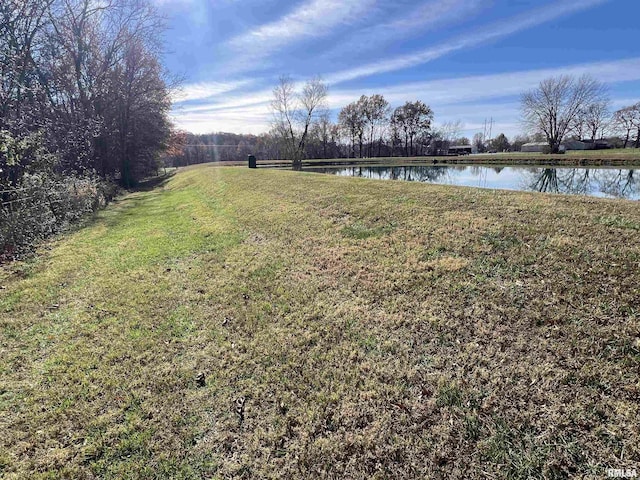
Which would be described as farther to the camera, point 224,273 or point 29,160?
point 29,160

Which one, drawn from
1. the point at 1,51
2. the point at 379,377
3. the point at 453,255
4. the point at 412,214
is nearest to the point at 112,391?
the point at 379,377

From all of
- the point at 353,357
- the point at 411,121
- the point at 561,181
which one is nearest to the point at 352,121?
the point at 411,121

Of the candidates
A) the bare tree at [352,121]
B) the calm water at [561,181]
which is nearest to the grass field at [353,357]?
the calm water at [561,181]

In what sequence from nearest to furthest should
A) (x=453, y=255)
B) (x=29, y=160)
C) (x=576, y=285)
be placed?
(x=576, y=285), (x=453, y=255), (x=29, y=160)

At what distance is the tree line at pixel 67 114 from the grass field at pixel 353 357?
3630 mm

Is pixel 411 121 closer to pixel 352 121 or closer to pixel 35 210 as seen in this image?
pixel 352 121

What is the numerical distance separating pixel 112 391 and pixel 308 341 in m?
1.83

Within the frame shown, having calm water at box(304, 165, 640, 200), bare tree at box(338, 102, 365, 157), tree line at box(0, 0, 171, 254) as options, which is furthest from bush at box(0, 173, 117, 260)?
bare tree at box(338, 102, 365, 157)

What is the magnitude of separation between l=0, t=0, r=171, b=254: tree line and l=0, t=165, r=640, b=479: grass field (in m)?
3.63

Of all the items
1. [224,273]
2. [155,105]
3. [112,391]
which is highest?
[155,105]

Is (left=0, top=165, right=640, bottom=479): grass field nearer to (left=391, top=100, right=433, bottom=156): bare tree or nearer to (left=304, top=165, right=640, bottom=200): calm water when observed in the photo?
(left=304, top=165, right=640, bottom=200): calm water

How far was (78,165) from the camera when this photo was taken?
14812mm

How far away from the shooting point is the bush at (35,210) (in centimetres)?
647

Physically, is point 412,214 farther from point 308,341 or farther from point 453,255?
point 308,341
